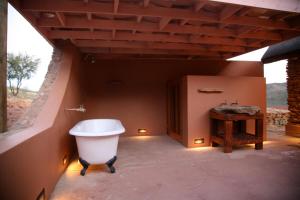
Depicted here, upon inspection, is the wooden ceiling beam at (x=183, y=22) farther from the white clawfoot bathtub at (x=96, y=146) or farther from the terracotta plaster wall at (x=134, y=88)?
the terracotta plaster wall at (x=134, y=88)

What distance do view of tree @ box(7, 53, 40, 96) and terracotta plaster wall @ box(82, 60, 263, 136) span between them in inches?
103

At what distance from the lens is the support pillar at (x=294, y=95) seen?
19.4 feet

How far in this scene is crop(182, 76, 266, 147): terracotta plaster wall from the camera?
187 inches

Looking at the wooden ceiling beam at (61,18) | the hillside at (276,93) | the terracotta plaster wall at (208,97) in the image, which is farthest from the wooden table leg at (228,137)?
the hillside at (276,93)

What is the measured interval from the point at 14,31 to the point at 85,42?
6.37ft

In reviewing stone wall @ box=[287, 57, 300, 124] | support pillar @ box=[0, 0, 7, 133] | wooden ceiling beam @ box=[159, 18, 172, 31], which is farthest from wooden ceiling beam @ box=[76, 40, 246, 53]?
support pillar @ box=[0, 0, 7, 133]

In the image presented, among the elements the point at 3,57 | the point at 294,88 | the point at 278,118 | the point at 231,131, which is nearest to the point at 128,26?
the point at 3,57

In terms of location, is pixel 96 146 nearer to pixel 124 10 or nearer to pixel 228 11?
pixel 124 10

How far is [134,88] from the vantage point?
6.14 meters

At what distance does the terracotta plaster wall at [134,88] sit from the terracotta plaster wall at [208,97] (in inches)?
55.5

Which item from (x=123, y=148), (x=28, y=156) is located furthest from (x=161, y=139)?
(x=28, y=156)

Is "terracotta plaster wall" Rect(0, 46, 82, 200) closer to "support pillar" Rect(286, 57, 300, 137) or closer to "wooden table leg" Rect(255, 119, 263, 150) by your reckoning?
"wooden table leg" Rect(255, 119, 263, 150)

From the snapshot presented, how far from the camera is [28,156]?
186 centimetres

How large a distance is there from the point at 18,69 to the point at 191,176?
277 cm
